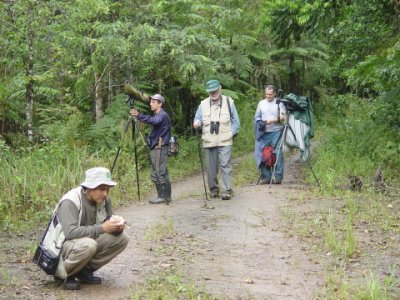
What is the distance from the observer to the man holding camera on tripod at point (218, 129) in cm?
987

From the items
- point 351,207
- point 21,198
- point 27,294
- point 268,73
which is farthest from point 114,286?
point 268,73

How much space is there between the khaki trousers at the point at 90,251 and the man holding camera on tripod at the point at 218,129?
15.5ft

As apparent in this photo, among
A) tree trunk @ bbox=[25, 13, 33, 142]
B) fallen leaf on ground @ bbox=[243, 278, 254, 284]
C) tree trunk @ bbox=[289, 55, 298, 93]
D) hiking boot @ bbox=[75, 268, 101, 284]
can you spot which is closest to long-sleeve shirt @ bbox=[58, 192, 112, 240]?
hiking boot @ bbox=[75, 268, 101, 284]

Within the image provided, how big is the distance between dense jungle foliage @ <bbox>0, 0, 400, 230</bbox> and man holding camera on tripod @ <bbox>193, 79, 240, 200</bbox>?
150cm

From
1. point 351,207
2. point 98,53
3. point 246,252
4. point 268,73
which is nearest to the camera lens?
point 246,252

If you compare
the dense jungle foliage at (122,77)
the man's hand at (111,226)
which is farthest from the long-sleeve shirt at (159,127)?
the man's hand at (111,226)

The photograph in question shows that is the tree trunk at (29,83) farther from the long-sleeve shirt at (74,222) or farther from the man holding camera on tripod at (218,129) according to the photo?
the long-sleeve shirt at (74,222)

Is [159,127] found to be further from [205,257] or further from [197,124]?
[205,257]

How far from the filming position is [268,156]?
443 inches

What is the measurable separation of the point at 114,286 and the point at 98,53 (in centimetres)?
794

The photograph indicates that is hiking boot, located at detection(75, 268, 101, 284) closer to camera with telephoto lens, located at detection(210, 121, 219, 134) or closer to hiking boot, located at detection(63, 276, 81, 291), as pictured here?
hiking boot, located at detection(63, 276, 81, 291)

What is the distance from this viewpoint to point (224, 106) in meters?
9.91

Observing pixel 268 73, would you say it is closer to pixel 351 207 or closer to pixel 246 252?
pixel 351 207

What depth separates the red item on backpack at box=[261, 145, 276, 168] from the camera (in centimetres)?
1126
